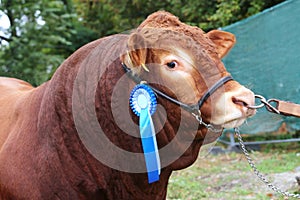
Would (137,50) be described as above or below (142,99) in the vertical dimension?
above

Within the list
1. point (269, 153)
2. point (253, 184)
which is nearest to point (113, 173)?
point (253, 184)

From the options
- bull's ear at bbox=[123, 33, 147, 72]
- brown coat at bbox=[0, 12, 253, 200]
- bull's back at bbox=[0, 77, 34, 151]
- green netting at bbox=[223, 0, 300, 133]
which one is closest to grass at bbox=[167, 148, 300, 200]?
green netting at bbox=[223, 0, 300, 133]

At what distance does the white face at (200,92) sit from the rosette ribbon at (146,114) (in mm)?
117

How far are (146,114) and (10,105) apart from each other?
121 centimetres

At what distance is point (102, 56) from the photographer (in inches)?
98.7

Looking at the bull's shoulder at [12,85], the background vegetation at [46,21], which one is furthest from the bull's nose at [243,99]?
the background vegetation at [46,21]

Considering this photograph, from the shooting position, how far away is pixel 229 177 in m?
6.68

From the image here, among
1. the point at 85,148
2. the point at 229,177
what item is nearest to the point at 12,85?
the point at 85,148

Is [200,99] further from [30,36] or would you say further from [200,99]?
[30,36]

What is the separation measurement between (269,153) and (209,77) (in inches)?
267

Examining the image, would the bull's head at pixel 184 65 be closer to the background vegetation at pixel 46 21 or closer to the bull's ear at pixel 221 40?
the bull's ear at pixel 221 40

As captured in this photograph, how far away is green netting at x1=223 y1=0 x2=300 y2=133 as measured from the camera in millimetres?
7059

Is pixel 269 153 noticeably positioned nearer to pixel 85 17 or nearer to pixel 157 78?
pixel 157 78

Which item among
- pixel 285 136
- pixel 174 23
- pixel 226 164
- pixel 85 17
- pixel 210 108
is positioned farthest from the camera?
pixel 85 17
